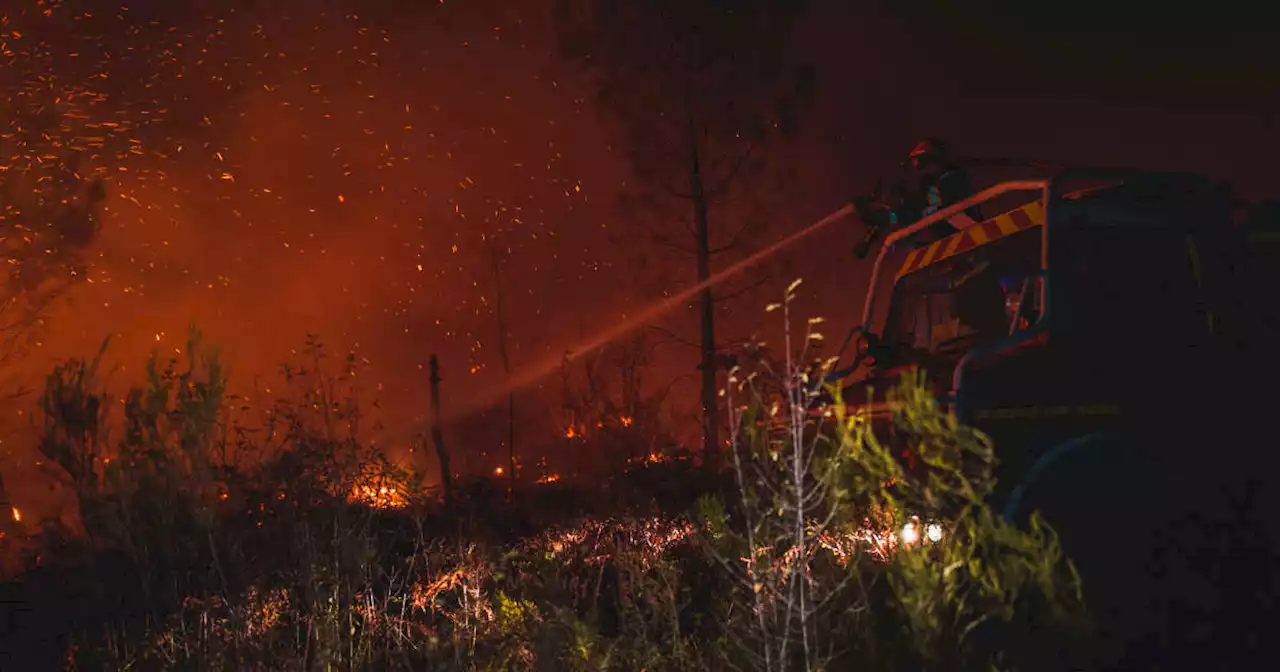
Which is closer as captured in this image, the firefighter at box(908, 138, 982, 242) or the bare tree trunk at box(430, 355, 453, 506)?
the firefighter at box(908, 138, 982, 242)

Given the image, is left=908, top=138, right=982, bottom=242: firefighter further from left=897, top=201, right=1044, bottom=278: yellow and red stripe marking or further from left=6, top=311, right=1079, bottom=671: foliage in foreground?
left=6, top=311, right=1079, bottom=671: foliage in foreground

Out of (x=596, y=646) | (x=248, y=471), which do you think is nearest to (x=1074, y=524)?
(x=596, y=646)

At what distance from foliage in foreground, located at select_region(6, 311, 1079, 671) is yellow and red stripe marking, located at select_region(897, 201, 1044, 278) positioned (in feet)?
3.99

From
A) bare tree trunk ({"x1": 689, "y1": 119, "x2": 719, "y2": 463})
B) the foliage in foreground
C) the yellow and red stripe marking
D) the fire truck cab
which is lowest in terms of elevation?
the foliage in foreground

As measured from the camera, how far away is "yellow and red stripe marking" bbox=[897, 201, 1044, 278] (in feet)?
15.0

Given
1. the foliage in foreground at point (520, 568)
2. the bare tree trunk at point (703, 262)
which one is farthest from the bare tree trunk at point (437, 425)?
the foliage in foreground at point (520, 568)

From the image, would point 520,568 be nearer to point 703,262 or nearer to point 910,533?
point 910,533

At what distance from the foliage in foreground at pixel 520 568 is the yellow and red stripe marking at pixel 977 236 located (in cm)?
121

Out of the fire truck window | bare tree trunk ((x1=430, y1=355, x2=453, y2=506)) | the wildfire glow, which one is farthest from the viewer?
bare tree trunk ((x1=430, y1=355, x2=453, y2=506))

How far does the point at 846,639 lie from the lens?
386 cm

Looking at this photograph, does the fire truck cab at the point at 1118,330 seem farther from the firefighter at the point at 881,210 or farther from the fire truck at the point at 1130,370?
the firefighter at the point at 881,210

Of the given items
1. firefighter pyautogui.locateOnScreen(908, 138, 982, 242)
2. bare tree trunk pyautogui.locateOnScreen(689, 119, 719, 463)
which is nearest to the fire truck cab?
firefighter pyautogui.locateOnScreen(908, 138, 982, 242)

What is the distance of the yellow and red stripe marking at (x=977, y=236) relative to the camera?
458 cm

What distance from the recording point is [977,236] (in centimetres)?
512
